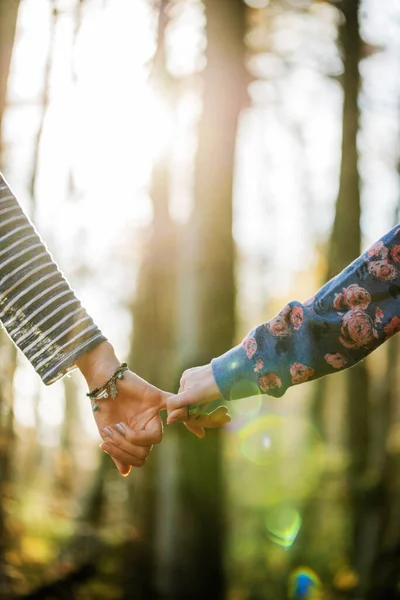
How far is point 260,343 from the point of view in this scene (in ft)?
7.86

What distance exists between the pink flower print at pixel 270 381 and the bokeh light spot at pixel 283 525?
8.74 meters

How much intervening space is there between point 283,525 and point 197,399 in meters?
11.1

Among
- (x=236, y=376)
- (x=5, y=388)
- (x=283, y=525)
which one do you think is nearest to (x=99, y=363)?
(x=236, y=376)

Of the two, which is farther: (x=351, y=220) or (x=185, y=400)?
(x=351, y=220)

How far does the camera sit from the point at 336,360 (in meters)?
2.35

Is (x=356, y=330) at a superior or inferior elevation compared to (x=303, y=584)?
superior

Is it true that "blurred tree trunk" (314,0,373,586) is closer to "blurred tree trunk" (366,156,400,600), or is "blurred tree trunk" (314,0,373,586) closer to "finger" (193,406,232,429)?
"blurred tree trunk" (366,156,400,600)

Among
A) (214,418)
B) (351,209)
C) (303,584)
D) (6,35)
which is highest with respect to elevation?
(6,35)

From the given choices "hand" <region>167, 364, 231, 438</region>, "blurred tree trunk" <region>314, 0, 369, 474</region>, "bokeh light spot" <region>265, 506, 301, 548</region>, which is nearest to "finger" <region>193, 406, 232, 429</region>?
"hand" <region>167, 364, 231, 438</region>

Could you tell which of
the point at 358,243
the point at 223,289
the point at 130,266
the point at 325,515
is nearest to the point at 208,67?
the point at 223,289

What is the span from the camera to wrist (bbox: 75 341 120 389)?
8.35 ft

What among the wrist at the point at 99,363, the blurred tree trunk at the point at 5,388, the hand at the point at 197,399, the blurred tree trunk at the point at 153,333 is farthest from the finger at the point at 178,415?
the blurred tree trunk at the point at 153,333

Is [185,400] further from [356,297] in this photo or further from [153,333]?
[153,333]

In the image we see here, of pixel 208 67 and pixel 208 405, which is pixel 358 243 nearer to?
pixel 208 67
